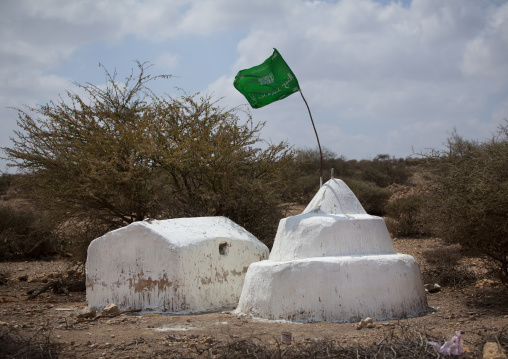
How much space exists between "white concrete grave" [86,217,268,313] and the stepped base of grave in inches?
60.8

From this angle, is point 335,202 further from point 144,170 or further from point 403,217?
point 403,217

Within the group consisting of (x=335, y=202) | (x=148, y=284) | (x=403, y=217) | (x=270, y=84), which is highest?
(x=270, y=84)

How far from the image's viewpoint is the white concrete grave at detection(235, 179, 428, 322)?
7191mm

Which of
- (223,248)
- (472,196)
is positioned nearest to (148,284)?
(223,248)

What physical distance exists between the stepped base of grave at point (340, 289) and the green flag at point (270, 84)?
3030 mm

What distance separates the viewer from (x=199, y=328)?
283 inches

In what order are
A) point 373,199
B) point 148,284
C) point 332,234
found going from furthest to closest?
point 373,199 → point 148,284 → point 332,234

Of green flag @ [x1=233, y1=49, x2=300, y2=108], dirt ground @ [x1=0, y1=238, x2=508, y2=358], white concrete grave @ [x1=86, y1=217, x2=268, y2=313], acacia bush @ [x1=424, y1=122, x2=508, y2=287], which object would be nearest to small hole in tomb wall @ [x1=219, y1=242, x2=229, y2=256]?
white concrete grave @ [x1=86, y1=217, x2=268, y2=313]

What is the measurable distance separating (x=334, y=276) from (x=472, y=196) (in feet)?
8.03

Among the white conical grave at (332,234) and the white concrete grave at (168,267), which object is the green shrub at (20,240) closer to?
the white concrete grave at (168,267)

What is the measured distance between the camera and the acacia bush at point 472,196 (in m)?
7.68

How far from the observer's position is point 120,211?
1286cm

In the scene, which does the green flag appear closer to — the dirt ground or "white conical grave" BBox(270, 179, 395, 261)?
"white conical grave" BBox(270, 179, 395, 261)

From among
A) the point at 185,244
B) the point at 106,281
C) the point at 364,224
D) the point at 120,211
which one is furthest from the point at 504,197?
the point at 120,211
